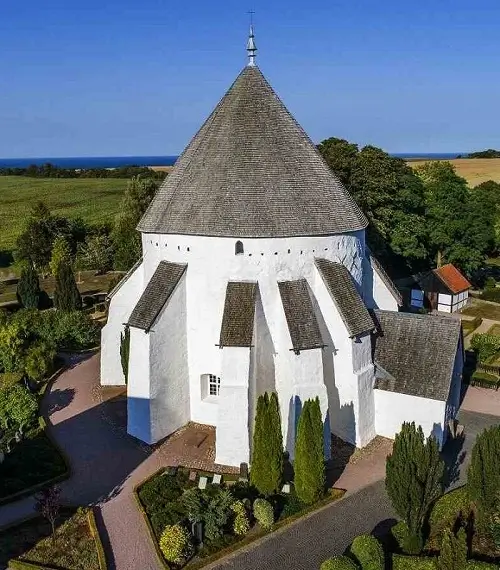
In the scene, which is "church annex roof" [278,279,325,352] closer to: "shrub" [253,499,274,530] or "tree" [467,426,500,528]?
"shrub" [253,499,274,530]

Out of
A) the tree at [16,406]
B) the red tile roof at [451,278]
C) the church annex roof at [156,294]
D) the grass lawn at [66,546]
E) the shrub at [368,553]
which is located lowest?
the grass lawn at [66,546]

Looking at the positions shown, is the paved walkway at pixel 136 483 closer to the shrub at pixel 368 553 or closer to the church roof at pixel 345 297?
the shrub at pixel 368 553

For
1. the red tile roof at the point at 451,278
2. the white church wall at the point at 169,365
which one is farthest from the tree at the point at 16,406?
the red tile roof at the point at 451,278

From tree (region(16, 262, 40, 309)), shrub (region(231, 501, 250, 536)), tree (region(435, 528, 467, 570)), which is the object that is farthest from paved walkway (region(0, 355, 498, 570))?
tree (region(16, 262, 40, 309))

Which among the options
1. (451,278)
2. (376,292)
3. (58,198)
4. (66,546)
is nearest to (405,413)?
(376,292)

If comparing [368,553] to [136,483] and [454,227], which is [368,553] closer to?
[136,483]

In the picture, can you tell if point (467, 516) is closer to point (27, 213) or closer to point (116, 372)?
point (116, 372)
